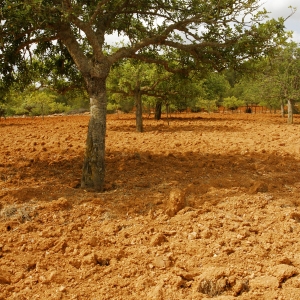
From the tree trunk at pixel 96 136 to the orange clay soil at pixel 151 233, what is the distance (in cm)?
31

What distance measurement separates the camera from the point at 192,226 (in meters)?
4.50

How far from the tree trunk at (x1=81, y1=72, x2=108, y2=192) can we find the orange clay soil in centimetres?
31

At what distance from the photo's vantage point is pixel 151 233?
4.36 m

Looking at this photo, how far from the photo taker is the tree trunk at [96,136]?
5918 mm

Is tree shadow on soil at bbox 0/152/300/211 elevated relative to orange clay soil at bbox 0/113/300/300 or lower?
elevated

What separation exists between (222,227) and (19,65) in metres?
5.01

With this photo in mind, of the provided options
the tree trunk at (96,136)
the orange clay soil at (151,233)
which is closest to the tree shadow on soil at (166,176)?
the orange clay soil at (151,233)

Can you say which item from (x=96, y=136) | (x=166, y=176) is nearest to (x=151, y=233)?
(x=96, y=136)

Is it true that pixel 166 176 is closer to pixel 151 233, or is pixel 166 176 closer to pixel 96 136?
pixel 96 136

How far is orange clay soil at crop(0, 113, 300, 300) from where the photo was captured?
3289 millimetres

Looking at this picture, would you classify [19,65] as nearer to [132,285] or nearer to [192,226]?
[192,226]

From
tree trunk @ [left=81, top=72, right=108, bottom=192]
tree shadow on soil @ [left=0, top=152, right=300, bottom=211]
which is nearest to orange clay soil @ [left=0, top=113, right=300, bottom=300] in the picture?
tree shadow on soil @ [left=0, top=152, right=300, bottom=211]

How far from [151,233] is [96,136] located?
224cm

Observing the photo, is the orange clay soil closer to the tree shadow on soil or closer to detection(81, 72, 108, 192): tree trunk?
the tree shadow on soil
